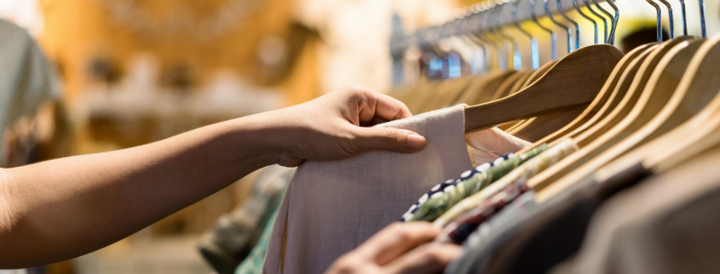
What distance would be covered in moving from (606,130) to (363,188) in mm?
243

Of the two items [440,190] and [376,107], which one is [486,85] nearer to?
[376,107]

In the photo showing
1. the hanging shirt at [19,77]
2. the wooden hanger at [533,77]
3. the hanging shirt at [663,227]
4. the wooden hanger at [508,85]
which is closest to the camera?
the hanging shirt at [663,227]

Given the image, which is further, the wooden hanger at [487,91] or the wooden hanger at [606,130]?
the wooden hanger at [487,91]

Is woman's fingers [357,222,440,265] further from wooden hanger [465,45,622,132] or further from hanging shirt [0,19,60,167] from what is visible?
hanging shirt [0,19,60,167]

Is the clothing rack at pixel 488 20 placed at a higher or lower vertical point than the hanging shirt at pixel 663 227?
higher

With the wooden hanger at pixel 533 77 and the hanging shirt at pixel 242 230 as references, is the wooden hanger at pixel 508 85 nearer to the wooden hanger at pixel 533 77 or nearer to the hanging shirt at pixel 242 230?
the wooden hanger at pixel 533 77

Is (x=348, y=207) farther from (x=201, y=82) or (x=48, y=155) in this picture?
(x=201, y=82)

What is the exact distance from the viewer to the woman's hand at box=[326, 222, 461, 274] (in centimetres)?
40

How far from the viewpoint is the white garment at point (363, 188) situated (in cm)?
62

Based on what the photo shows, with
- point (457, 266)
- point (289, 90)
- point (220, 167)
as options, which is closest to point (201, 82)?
point (289, 90)

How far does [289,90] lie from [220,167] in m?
2.32

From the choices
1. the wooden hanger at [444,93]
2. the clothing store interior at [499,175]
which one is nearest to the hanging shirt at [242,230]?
the clothing store interior at [499,175]

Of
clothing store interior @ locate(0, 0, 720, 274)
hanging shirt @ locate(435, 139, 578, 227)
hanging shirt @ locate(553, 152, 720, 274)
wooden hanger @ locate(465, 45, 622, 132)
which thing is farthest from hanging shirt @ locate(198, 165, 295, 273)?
hanging shirt @ locate(553, 152, 720, 274)

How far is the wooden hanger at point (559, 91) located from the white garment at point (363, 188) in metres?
0.03
